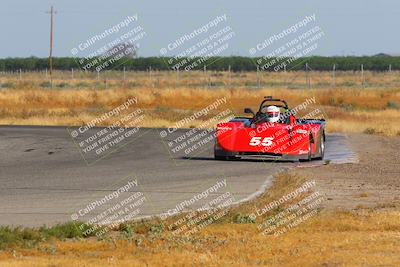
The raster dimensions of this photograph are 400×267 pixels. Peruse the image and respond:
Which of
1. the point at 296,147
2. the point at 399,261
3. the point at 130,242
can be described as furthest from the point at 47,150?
the point at 399,261

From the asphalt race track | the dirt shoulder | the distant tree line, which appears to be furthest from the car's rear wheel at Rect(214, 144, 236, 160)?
the distant tree line

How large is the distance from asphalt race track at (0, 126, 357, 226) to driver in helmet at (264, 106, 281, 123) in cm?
106

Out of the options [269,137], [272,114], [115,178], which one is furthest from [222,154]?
[115,178]

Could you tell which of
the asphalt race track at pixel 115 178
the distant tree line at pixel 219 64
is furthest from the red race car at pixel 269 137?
the distant tree line at pixel 219 64

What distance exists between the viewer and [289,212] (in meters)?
15.2

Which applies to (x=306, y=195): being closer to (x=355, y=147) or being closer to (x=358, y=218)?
(x=358, y=218)

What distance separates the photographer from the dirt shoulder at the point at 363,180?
665 inches

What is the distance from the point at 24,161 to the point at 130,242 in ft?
46.0

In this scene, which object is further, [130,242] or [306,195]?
[306,195]

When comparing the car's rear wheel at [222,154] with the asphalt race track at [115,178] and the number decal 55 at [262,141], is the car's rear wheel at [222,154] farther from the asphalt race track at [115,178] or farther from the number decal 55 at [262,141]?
the number decal 55 at [262,141]

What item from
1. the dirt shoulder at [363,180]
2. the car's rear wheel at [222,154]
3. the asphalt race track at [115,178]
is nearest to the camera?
Answer: the asphalt race track at [115,178]

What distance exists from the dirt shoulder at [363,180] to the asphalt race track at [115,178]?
85cm

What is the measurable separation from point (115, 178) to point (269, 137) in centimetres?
495

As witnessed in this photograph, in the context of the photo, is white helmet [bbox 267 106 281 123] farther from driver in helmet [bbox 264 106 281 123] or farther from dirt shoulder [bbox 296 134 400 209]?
dirt shoulder [bbox 296 134 400 209]
